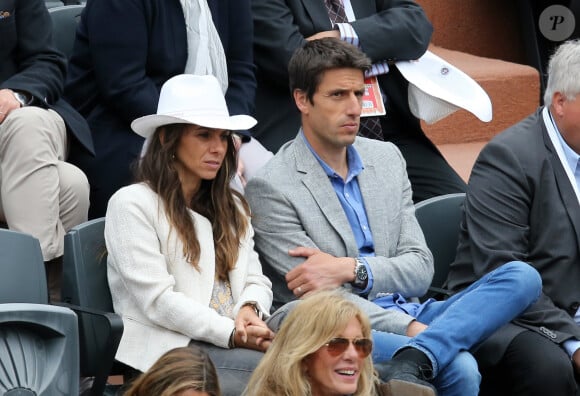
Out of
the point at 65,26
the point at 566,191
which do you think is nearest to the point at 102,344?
the point at 566,191

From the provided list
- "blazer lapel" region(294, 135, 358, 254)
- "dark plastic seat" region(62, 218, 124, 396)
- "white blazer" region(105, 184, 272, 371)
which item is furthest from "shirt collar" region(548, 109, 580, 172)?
"dark plastic seat" region(62, 218, 124, 396)

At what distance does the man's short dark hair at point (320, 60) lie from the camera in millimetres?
4973

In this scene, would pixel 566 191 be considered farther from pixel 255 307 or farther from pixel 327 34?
pixel 327 34

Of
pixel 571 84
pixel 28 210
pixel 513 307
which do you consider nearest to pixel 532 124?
pixel 571 84

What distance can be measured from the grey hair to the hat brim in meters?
1.19

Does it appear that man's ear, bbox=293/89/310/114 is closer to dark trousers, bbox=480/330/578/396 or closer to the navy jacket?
the navy jacket

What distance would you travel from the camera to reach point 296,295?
4734 millimetres

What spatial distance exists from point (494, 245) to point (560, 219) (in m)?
0.27

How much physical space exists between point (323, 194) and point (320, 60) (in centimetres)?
51

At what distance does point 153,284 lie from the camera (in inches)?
171

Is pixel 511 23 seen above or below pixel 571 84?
below

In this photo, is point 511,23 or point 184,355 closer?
point 184,355

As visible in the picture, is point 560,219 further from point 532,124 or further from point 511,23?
point 511,23

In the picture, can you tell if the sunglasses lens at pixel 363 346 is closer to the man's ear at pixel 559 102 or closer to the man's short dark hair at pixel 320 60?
the man's short dark hair at pixel 320 60
